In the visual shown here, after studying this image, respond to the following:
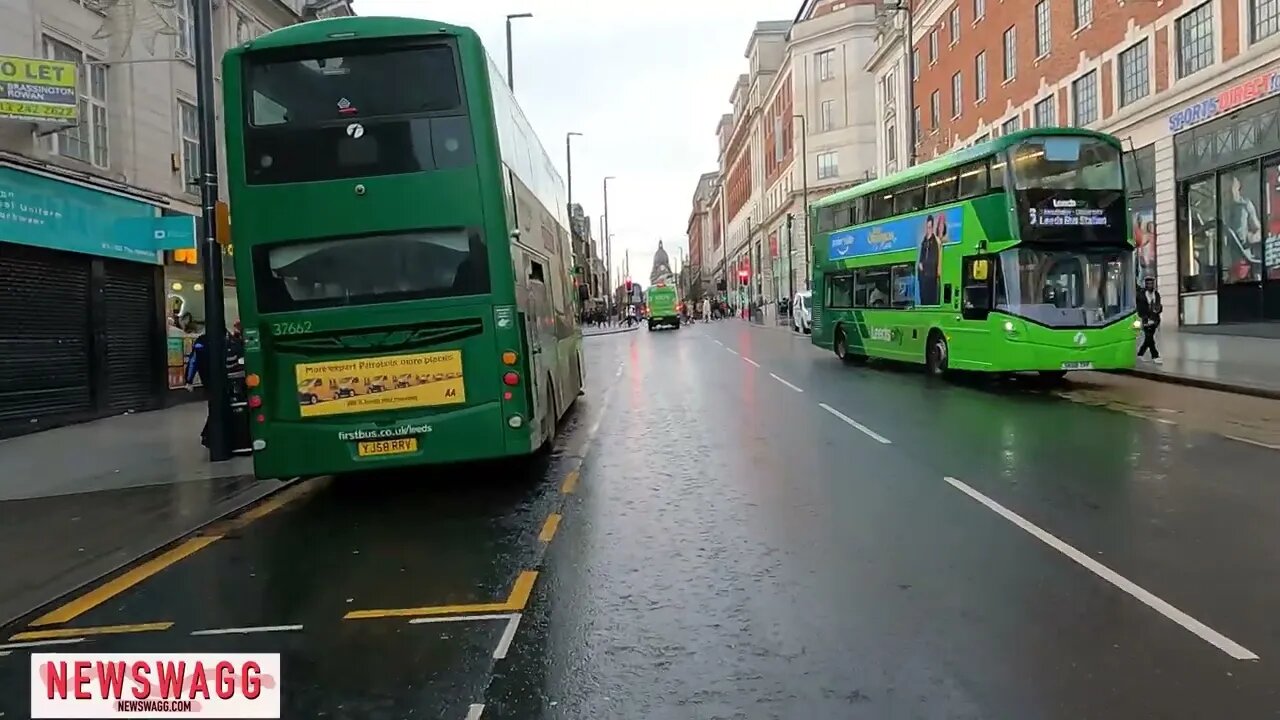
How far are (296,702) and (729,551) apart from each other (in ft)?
10.7

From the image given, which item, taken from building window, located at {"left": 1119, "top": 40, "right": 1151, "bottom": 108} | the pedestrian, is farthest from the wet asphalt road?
building window, located at {"left": 1119, "top": 40, "right": 1151, "bottom": 108}

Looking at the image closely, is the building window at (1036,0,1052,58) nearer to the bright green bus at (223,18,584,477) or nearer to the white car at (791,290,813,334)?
the white car at (791,290,813,334)

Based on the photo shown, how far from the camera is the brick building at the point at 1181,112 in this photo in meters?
23.9

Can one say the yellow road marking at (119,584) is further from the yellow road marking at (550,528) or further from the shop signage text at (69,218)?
the shop signage text at (69,218)

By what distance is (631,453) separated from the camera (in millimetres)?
11812

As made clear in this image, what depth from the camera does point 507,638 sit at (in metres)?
5.24

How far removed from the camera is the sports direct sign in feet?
13.7

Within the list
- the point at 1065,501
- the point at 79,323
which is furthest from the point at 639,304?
the point at 1065,501

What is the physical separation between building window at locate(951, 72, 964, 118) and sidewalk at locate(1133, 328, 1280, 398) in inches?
871

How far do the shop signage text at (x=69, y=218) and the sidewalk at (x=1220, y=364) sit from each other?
16702 millimetres

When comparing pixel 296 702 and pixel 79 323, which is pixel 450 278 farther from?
pixel 79 323

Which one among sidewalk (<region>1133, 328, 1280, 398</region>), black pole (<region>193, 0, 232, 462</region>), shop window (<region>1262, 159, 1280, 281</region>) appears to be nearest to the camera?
black pole (<region>193, 0, 232, 462</region>)

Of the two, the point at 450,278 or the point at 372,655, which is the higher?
the point at 450,278

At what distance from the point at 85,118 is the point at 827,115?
68015 mm
